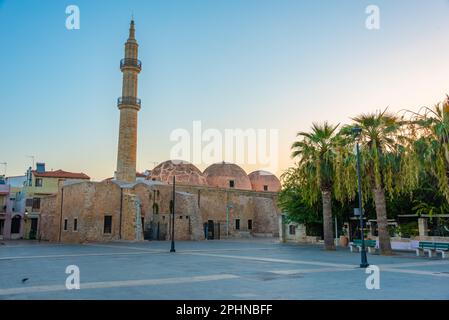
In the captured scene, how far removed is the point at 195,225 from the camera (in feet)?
134

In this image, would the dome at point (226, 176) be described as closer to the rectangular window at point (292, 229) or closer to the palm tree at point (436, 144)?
the rectangular window at point (292, 229)

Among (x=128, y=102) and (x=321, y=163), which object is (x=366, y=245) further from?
(x=128, y=102)

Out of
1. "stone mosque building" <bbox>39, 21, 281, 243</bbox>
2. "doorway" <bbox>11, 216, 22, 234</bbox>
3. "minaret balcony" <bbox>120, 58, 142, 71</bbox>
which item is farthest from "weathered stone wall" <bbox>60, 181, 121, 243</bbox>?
"doorway" <bbox>11, 216, 22, 234</bbox>

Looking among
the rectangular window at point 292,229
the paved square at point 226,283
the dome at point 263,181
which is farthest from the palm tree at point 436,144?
the dome at point 263,181

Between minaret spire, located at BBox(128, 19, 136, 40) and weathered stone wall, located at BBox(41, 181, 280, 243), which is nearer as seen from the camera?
weathered stone wall, located at BBox(41, 181, 280, 243)

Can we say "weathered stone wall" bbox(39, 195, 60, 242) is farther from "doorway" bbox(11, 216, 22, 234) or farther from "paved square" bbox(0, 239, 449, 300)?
"paved square" bbox(0, 239, 449, 300)

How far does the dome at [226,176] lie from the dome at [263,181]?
3.11 metres

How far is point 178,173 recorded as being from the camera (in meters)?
51.6

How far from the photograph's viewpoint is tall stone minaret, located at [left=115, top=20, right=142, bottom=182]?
131ft

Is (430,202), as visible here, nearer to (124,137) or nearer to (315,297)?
(315,297)

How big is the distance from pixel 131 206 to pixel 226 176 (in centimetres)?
2262

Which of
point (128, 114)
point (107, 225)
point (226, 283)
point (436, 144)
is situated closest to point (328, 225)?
point (436, 144)

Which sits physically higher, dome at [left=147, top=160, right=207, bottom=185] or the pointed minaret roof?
the pointed minaret roof

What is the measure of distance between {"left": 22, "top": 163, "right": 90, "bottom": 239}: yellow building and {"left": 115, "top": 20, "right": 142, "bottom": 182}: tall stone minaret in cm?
1264
